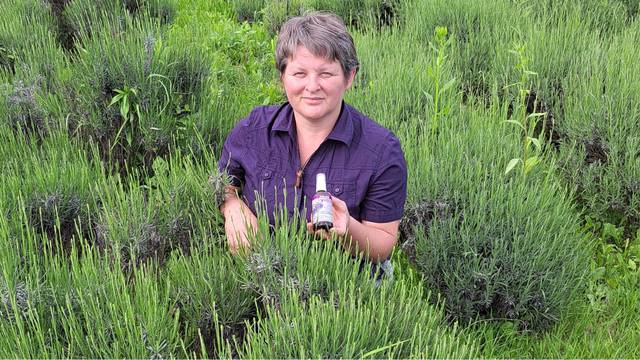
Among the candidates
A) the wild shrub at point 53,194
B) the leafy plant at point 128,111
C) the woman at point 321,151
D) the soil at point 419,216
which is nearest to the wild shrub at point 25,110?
the leafy plant at point 128,111

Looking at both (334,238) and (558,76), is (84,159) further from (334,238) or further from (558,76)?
(558,76)

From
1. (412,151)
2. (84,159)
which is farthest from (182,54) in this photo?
(412,151)

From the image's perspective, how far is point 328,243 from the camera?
2.11m

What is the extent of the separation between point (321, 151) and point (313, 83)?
27 centimetres

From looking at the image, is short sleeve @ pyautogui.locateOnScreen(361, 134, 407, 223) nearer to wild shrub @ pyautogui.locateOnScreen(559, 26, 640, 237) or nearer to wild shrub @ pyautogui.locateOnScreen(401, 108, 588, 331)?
wild shrub @ pyautogui.locateOnScreen(401, 108, 588, 331)

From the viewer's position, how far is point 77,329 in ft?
6.15

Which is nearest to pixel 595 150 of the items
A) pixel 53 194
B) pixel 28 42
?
pixel 53 194

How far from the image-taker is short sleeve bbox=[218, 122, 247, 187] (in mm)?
2592

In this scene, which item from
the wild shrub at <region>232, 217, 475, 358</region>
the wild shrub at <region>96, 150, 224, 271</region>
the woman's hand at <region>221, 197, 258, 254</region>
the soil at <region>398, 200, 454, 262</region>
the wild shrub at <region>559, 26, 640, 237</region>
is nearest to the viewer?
the wild shrub at <region>232, 217, 475, 358</region>

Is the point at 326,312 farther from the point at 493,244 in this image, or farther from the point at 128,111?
the point at 128,111

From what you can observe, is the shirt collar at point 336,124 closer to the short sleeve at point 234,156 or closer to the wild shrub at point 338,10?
the short sleeve at point 234,156

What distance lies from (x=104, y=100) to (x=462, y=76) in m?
2.29

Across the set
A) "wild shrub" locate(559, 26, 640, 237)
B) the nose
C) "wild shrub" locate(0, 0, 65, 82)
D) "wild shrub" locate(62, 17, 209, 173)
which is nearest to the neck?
the nose

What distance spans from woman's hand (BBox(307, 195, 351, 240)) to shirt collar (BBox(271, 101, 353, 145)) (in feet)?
0.87
